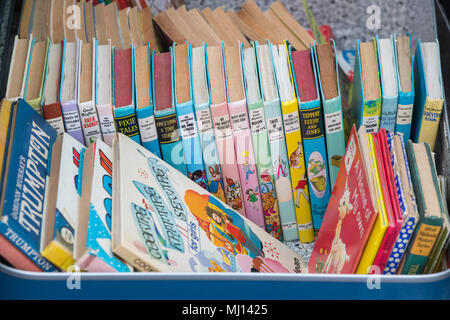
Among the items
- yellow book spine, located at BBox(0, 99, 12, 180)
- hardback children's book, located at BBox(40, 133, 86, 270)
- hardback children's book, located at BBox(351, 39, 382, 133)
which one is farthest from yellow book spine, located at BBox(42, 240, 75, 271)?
hardback children's book, located at BBox(351, 39, 382, 133)

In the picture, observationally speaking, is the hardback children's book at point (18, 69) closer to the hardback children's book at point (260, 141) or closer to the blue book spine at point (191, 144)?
the blue book spine at point (191, 144)

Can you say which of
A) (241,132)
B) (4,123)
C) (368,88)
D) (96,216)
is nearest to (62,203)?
(96,216)

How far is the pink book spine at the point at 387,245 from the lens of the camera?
784mm

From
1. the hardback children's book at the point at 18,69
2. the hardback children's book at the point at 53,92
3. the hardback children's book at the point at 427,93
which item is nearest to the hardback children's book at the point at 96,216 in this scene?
the hardback children's book at the point at 53,92

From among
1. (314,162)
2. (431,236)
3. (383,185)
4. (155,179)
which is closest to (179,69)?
(155,179)

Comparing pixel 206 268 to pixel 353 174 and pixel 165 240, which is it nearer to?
pixel 165 240

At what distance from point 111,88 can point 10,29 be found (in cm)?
35

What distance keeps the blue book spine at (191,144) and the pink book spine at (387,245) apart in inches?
18.4

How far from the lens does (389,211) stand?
80 centimetres

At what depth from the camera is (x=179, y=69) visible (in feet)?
3.74

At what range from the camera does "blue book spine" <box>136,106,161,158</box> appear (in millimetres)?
1087

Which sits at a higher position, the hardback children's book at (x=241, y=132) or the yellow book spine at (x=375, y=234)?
the hardback children's book at (x=241, y=132)

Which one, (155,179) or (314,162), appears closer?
(155,179)

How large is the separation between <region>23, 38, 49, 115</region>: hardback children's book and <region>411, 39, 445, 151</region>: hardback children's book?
2.65ft
